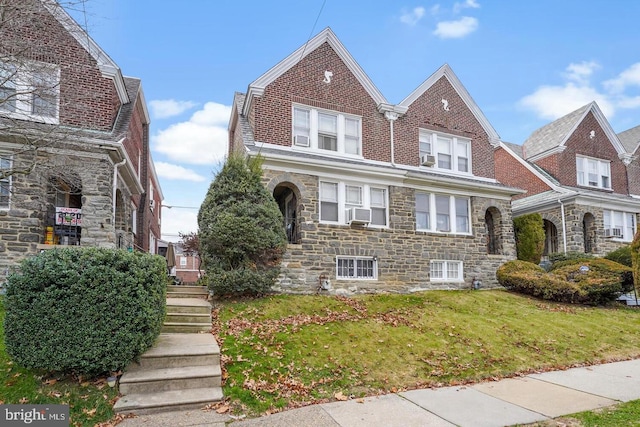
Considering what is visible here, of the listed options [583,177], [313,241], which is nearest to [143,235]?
[313,241]

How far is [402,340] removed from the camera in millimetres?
8305

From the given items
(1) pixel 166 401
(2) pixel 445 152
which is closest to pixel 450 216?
(2) pixel 445 152

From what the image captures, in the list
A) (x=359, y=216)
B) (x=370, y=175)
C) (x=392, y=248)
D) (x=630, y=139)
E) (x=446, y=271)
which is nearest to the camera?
(x=359, y=216)

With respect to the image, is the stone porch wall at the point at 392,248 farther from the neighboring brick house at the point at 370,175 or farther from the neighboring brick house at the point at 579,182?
the neighboring brick house at the point at 579,182

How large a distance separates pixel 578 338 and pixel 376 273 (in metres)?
6.03

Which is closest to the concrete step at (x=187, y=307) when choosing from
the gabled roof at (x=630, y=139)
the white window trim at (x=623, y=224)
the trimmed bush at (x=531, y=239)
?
the trimmed bush at (x=531, y=239)

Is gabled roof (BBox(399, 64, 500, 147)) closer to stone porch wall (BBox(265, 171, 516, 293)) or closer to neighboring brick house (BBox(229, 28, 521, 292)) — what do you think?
neighboring brick house (BBox(229, 28, 521, 292))

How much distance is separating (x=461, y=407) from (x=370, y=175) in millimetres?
9530

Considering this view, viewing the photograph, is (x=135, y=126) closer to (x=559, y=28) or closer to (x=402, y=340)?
(x=402, y=340)

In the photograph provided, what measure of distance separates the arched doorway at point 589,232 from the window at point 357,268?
39.7 feet

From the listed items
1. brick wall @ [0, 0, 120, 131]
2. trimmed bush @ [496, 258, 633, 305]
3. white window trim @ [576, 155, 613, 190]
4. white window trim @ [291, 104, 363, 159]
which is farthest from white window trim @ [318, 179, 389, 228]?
white window trim @ [576, 155, 613, 190]

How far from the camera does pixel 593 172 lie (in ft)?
70.8

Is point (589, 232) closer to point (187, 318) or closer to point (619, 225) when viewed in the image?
point (619, 225)

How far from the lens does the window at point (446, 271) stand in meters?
15.4
